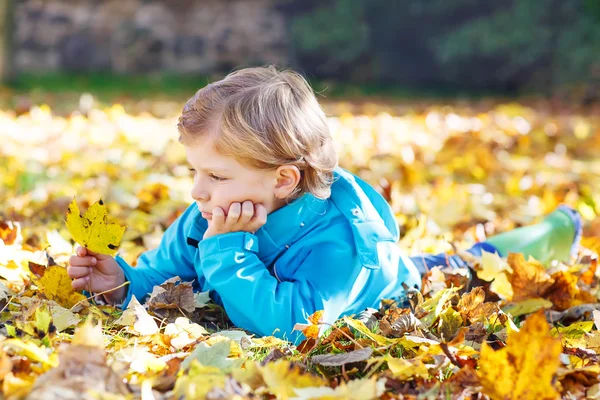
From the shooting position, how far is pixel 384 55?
10.7 metres

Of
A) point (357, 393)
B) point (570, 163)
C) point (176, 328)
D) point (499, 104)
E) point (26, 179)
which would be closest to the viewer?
point (357, 393)

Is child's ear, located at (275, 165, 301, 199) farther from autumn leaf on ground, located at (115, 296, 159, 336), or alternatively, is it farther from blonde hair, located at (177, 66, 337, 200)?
autumn leaf on ground, located at (115, 296, 159, 336)

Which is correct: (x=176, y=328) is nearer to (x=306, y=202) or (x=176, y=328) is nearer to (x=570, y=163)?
(x=306, y=202)

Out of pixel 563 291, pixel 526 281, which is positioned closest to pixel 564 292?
pixel 563 291

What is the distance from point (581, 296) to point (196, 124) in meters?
1.18

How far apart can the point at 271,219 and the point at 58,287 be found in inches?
22.0

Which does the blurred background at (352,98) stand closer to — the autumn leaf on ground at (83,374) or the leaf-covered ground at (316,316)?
the leaf-covered ground at (316,316)

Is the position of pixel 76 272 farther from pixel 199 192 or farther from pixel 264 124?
pixel 264 124

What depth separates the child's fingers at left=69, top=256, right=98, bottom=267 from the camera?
1.97 m

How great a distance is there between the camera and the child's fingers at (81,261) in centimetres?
197

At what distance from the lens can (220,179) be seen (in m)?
1.91

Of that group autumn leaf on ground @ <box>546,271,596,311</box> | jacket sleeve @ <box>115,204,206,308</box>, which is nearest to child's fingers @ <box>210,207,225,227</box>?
jacket sleeve @ <box>115,204,206,308</box>

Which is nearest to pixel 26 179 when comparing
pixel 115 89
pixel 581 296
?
pixel 581 296

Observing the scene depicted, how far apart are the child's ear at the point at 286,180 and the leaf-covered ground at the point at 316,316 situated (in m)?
0.35
